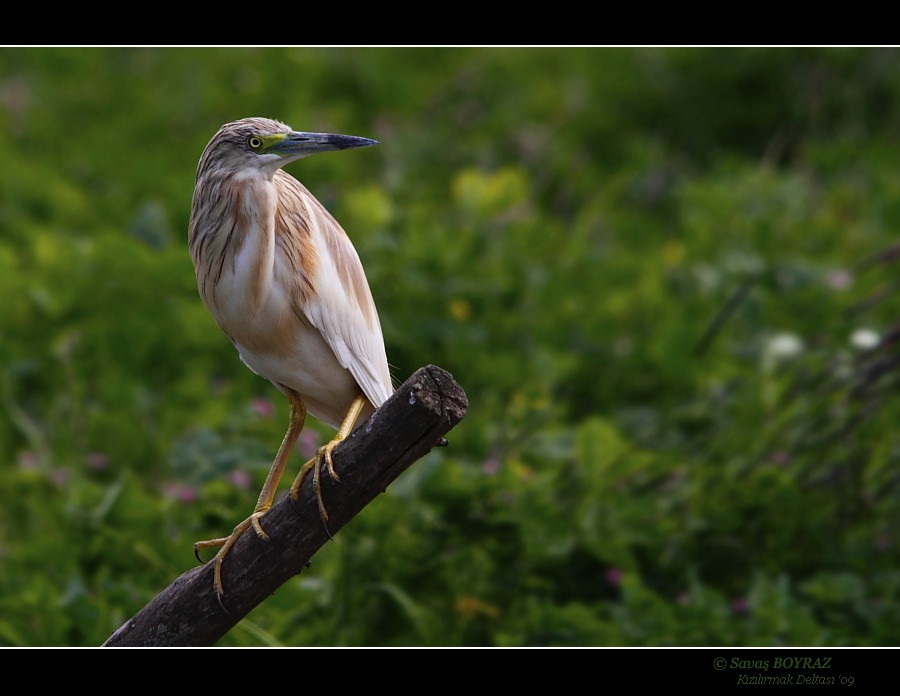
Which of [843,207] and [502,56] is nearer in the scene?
[843,207]

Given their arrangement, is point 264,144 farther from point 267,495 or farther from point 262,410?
point 262,410

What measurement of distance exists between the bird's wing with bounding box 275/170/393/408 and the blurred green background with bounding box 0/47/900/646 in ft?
3.40

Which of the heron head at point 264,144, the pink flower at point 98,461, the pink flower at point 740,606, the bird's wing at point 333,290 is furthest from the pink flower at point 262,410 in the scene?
the heron head at point 264,144

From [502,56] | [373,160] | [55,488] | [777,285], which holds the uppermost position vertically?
[502,56]

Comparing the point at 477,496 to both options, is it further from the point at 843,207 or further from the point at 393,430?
the point at 843,207

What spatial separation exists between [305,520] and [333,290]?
51 cm

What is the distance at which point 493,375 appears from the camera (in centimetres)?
562

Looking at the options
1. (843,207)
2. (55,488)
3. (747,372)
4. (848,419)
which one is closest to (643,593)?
(848,419)

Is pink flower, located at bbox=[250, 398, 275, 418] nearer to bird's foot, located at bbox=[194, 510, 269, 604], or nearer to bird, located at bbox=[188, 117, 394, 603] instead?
bird, located at bbox=[188, 117, 394, 603]

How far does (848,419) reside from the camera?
198 inches

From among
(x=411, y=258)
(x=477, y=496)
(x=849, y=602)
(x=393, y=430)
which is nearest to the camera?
(x=393, y=430)

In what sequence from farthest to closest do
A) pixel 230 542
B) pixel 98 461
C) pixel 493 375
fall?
1. pixel 493 375
2. pixel 98 461
3. pixel 230 542

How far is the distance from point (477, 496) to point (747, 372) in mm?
2029

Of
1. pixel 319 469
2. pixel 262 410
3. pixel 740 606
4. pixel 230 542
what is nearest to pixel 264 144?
pixel 319 469
